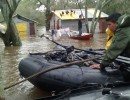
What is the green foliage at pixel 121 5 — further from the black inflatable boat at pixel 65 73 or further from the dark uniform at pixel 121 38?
the dark uniform at pixel 121 38

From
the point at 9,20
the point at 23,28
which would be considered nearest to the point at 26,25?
the point at 23,28

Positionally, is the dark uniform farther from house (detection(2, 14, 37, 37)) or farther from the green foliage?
house (detection(2, 14, 37, 37))

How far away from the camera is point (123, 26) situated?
6312mm

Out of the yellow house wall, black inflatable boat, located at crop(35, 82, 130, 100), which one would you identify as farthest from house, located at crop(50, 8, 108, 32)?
black inflatable boat, located at crop(35, 82, 130, 100)

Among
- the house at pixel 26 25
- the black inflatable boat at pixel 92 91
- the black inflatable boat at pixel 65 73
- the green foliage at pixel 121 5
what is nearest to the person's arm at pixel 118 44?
→ the black inflatable boat at pixel 65 73

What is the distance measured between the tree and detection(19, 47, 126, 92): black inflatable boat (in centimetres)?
1375

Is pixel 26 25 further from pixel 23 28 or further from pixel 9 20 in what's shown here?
pixel 9 20

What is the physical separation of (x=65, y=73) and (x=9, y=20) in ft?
52.5

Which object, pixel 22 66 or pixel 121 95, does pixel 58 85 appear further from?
pixel 121 95

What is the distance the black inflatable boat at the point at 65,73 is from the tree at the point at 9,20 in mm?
13748

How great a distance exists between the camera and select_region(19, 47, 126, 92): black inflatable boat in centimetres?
690

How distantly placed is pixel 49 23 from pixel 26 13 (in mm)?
19844

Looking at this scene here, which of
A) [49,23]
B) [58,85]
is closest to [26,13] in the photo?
[49,23]

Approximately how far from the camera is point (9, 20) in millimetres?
22547
